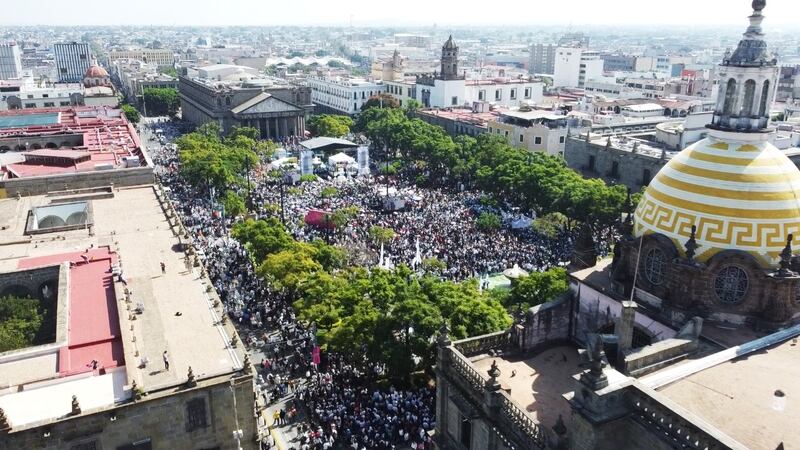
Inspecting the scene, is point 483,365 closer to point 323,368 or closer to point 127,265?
point 323,368

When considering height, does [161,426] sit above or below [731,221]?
below

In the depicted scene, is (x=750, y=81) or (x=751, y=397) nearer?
(x=751, y=397)

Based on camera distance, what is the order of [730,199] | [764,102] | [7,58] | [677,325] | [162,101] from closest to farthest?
[730,199]
[677,325]
[764,102]
[162,101]
[7,58]

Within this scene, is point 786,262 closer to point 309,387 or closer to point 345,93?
point 309,387

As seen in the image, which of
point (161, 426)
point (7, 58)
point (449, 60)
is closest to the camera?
point (161, 426)

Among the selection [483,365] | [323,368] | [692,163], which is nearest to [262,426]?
[323,368]

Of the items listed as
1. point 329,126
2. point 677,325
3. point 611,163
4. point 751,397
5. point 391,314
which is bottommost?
point 329,126

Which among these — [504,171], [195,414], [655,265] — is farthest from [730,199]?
[504,171]
